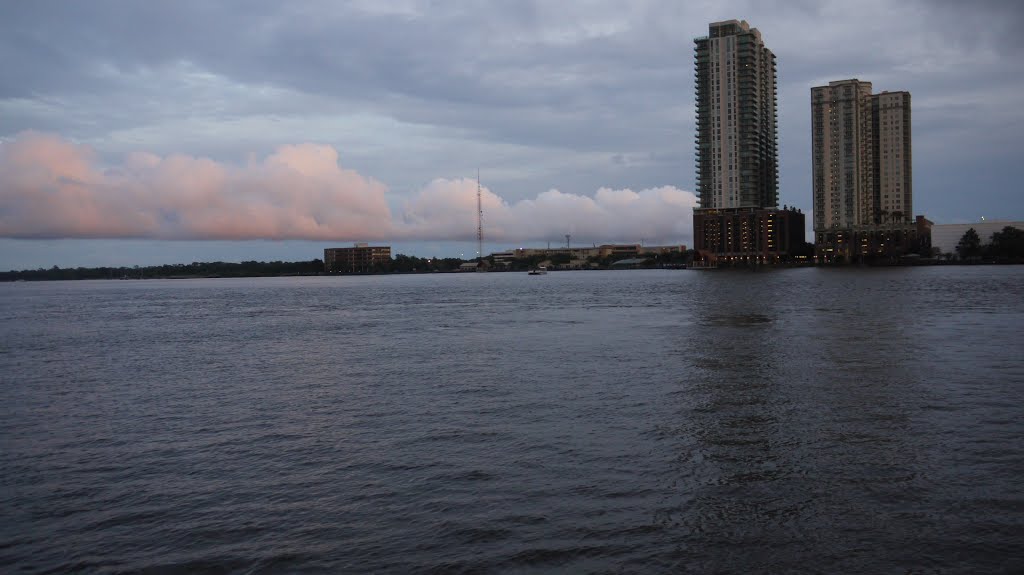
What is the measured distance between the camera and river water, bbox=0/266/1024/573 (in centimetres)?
1280

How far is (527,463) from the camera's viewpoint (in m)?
17.9

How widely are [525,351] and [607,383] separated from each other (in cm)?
1269

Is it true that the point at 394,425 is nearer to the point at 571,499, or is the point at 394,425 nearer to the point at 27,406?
the point at 571,499

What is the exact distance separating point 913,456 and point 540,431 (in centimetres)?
950

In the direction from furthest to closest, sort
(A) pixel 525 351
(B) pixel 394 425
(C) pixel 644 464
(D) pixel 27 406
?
1. (A) pixel 525 351
2. (D) pixel 27 406
3. (B) pixel 394 425
4. (C) pixel 644 464

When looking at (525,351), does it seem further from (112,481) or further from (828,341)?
(112,481)

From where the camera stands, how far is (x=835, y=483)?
15977mm

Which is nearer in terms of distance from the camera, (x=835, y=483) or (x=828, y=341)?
(x=835, y=483)

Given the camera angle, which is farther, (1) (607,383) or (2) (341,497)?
(1) (607,383)

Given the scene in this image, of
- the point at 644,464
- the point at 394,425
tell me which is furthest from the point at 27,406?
the point at 644,464

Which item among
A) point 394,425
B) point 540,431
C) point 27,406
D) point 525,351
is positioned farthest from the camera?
point 525,351

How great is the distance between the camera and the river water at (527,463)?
42.0 feet

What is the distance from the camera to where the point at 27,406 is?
2853cm

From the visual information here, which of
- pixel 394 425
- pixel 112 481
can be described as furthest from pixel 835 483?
pixel 112 481
